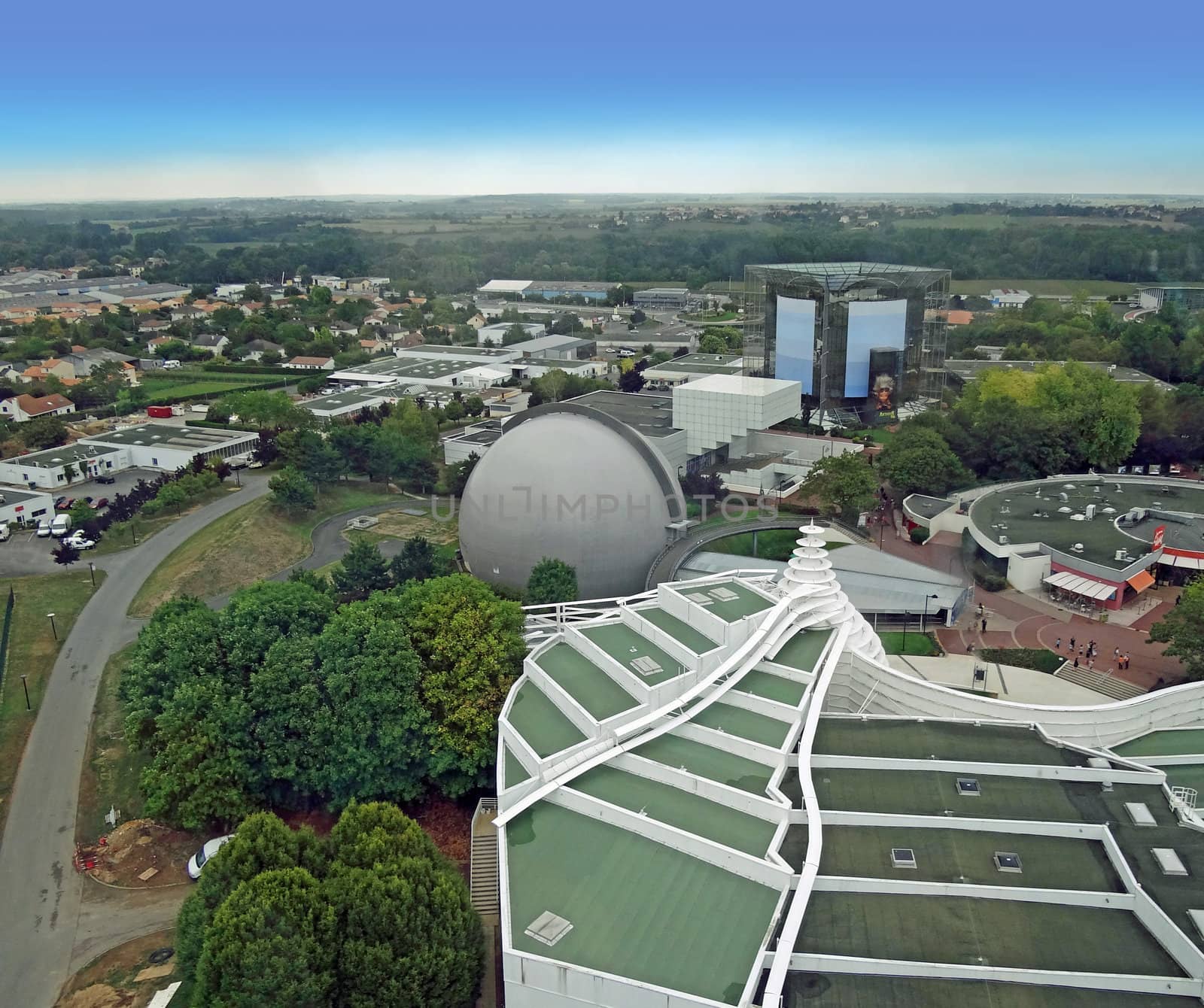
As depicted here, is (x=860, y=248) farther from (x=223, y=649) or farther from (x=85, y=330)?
(x=223, y=649)

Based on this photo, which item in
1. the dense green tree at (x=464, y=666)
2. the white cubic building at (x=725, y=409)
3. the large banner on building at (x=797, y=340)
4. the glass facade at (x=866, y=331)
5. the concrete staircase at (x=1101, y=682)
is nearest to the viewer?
the dense green tree at (x=464, y=666)

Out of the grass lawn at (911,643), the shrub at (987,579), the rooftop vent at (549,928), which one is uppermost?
the rooftop vent at (549,928)

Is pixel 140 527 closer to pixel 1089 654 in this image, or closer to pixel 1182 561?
pixel 1089 654

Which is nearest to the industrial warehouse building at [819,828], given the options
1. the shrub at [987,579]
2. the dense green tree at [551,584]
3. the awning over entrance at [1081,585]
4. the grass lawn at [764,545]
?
the dense green tree at [551,584]

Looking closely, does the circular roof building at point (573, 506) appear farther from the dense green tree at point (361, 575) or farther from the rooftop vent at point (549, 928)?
the rooftop vent at point (549, 928)

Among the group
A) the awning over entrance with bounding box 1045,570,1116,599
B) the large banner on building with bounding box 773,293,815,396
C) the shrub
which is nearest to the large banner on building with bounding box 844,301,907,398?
the large banner on building with bounding box 773,293,815,396

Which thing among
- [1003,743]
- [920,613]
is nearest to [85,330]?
[920,613]
